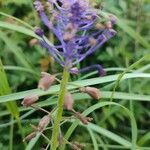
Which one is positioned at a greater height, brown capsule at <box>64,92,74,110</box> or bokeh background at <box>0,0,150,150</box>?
brown capsule at <box>64,92,74,110</box>

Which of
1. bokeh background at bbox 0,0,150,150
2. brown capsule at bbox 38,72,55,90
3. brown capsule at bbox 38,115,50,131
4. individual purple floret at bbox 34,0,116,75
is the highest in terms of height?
individual purple floret at bbox 34,0,116,75

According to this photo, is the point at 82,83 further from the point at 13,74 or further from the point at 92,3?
the point at 13,74

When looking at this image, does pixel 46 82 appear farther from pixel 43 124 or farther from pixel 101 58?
pixel 101 58

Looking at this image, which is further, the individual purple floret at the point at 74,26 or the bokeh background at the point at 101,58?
the bokeh background at the point at 101,58

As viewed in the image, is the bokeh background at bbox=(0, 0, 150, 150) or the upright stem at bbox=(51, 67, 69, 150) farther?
the bokeh background at bbox=(0, 0, 150, 150)

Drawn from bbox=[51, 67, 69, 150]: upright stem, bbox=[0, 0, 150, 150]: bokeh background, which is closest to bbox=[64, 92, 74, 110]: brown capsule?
bbox=[51, 67, 69, 150]: upright stem

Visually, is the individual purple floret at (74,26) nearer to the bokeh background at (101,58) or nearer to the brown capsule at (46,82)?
the brown capsule at (46,82)

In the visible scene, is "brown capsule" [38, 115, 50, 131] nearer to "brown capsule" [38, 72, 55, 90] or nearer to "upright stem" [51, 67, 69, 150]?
"upright stem" [51, 67, 69, 150]

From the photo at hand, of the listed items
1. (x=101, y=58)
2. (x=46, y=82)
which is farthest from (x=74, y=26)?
(x=101, y=58)

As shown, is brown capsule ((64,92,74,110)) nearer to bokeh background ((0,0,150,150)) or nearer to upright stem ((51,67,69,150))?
upright stem ((51,67,69,150))

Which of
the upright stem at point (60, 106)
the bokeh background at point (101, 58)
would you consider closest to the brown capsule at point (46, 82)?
the upright stem at point (60, 106)

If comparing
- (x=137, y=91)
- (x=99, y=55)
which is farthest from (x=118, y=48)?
(x=137, y=91)
